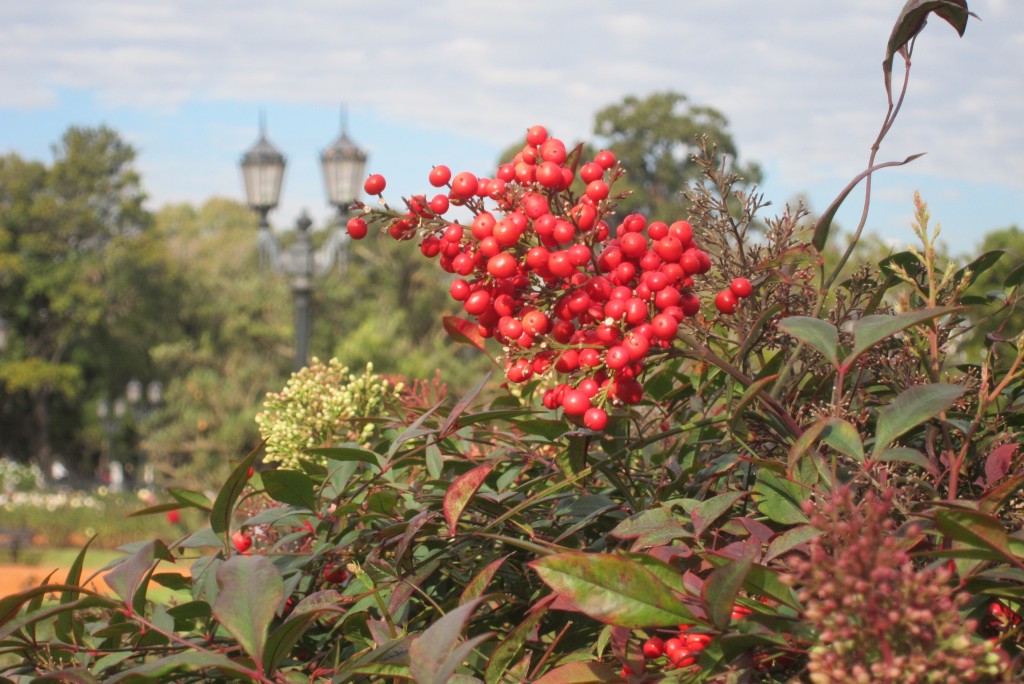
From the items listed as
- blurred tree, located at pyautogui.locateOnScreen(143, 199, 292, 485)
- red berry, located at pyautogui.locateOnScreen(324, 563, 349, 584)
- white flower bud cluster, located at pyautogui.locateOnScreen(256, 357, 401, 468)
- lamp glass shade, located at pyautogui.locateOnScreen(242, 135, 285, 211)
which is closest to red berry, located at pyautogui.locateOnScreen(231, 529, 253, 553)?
white flower bud cluster, located at pyautogui.locateOnScreen(256, 357, 401, 468)

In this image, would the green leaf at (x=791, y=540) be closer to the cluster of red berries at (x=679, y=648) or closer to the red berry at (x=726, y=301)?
the cluster of red berries at (x=679, y=648)

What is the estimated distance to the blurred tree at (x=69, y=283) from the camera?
36.3 metres

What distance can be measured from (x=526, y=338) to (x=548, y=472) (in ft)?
0.61

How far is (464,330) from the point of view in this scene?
1.33m

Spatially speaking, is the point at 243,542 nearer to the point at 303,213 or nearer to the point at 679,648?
the point at 679,648

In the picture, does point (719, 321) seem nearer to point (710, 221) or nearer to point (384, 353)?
point (710, 221)

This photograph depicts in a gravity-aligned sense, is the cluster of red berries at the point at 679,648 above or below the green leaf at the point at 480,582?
below

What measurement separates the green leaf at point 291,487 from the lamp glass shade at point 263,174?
29.1 ft

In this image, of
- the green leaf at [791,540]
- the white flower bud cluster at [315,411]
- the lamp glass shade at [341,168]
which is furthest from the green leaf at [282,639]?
the lamp glass shade at [341,168]

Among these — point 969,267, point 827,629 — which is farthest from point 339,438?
point 827,629

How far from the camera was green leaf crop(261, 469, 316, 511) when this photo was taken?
1.17 meters

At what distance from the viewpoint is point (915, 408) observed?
33.8 inches

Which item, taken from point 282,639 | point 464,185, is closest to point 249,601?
point 282,639

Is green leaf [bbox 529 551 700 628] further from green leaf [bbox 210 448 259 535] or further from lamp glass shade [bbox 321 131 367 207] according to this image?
lamp glass shade [bbox 321 131 367 207]
